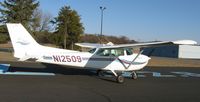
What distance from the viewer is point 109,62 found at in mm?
19328

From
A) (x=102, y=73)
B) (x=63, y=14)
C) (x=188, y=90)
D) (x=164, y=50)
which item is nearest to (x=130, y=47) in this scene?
(x=102, y=73)

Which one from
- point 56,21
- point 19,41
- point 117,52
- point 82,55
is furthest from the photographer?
point 56,21

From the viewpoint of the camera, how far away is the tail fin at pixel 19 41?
1791cm

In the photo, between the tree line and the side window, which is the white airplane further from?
the tree line

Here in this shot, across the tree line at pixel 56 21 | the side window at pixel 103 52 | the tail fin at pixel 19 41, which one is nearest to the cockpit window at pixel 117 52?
A: the side window at pixel 103 52

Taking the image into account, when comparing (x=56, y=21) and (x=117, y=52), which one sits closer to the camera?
(x=117, y=52)

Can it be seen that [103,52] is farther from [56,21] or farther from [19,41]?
[56,21]

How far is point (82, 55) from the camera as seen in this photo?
739 inches

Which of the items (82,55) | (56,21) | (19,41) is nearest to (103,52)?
(82,55)

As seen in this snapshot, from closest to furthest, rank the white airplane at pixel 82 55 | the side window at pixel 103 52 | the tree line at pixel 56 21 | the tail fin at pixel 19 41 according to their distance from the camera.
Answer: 1. the tail fin at pixel 19 41
2. the white airplane at pixel 82 55
3. the side window at pixel 103 52
4. the tree line at pixel 56 21

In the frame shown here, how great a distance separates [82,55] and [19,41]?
10.7 feet

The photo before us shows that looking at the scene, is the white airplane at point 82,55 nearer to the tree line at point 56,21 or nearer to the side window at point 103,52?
the side window at point 103,52

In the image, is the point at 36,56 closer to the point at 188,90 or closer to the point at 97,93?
the point at 97,93

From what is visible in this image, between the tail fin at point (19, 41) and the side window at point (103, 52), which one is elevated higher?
the tail fin at point (19, 41)
